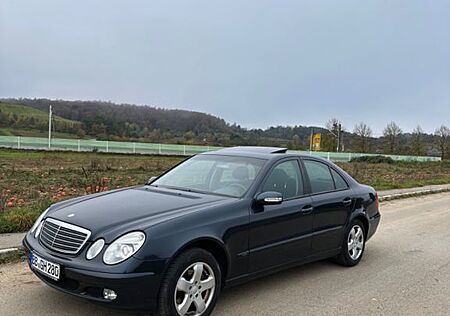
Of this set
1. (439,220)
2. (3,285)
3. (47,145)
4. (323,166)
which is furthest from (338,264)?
(47,145)

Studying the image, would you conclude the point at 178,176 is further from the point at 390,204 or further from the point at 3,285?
the point at 390,204

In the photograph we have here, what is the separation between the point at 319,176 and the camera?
19.7 ft

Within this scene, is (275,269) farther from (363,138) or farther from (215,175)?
(363,138)

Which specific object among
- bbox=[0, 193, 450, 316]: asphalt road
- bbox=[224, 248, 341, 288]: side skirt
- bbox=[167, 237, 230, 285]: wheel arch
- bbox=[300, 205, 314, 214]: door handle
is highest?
bbox=[300, 205, 314, 214]: door handle

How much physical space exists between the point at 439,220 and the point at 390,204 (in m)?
2.84

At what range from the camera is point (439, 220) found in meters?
11.0

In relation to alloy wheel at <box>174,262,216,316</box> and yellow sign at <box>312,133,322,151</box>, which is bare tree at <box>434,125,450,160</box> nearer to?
yellow sign at <box>312,133,322,151</box>

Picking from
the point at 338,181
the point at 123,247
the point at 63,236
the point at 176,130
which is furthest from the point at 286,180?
the point at 176,130

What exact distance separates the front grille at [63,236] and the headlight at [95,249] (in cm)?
10

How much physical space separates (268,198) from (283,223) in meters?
0.46

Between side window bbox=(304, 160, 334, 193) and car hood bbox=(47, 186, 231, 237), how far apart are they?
4.97ft

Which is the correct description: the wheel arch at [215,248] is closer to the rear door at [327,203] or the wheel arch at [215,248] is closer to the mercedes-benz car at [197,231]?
the mercedes-benz car at [197,231]

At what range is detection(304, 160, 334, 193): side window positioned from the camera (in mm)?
5801

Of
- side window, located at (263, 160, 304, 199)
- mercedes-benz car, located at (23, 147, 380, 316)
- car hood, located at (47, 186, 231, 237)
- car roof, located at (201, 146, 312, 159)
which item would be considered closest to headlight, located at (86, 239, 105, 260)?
mercedes-benz car, located at (23, 147, 380, 316)
